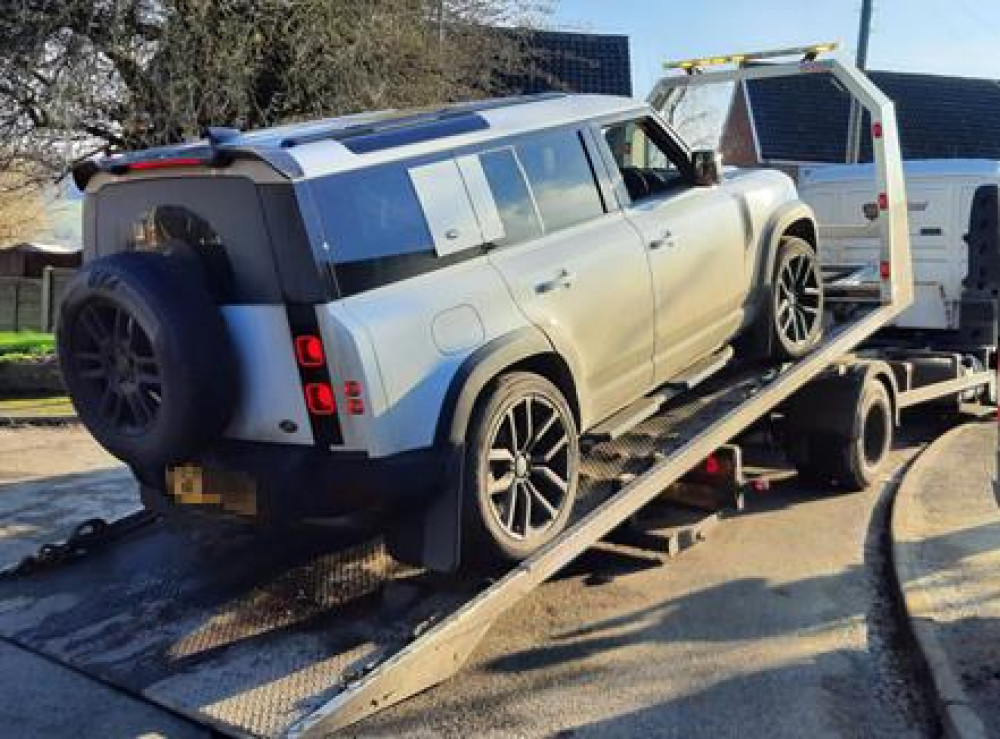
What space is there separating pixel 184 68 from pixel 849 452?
8116mm

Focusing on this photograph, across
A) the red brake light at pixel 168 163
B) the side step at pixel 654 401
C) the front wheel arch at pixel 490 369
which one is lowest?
the side step at pixel 654 401

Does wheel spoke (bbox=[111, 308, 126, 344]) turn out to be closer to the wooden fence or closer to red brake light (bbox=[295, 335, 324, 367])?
red brake light (bbox=[295, 335, 324, 367])

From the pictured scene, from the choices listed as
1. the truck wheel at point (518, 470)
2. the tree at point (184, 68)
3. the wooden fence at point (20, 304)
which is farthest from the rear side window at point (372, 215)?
the wooden fence at point (20, 304)

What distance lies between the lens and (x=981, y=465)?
834 cm

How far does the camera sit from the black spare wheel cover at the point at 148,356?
4.03m

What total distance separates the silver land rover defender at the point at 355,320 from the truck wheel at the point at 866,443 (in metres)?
2.84

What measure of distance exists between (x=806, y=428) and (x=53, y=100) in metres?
8.66

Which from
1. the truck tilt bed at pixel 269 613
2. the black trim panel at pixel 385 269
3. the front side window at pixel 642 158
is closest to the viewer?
the truck tilt bed at pixel 269 613

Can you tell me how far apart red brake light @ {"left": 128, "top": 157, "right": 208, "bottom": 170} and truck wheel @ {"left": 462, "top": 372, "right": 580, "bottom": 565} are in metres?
1.44

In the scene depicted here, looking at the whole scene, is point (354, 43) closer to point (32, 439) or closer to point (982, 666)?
point (32, 439)

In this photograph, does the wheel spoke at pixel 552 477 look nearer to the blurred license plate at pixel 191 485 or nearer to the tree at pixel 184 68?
the blurred license plate at pixel 191 485

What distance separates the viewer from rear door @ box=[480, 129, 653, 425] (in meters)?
4.85

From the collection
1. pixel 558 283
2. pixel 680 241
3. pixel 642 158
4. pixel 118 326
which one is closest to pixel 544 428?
pixel 558 283

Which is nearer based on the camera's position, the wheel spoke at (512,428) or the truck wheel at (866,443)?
the wheel spoke at (512,428)
